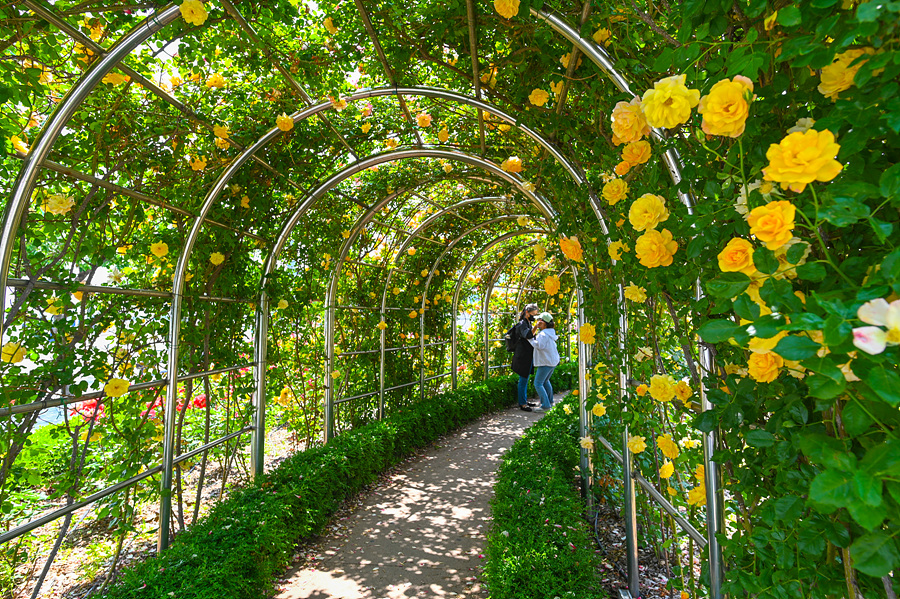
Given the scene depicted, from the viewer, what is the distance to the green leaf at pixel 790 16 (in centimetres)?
65

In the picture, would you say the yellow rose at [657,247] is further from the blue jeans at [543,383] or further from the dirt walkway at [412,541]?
the blue jeans at [543,383]

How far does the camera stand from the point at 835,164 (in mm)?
617

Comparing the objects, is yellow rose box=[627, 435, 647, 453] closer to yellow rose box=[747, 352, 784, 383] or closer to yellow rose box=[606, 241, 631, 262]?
yellow rose box=[606, 241, 631, 262]

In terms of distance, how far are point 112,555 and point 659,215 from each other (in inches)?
156

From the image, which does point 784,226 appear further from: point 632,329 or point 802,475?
point 632,329

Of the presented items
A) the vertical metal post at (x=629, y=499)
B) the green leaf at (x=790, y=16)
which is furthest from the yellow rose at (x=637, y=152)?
the vertical metal post at (x=629, y=499)

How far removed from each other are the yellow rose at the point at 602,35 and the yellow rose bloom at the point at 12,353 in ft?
9.04

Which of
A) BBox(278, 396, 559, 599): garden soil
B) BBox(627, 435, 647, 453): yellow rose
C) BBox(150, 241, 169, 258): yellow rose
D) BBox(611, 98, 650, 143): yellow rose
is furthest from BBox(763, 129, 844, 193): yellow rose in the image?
A: BBox(150, 241, 169, 258): yellow rose

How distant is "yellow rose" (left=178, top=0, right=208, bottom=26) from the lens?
1.89 m

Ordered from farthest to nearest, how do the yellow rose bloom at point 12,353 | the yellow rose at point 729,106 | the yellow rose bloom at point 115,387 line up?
the yellow rose bloom at point 115,387 < the yellow rose bloom at point 12,353 < the yellow rose at point 729,106

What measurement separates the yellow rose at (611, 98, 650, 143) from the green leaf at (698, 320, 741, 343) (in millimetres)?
724

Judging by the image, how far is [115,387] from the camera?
257 cm

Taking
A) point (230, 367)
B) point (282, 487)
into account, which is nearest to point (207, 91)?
point (230, 367)

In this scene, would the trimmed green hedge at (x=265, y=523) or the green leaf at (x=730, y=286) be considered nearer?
the green leaf at (x=730, y=286)
